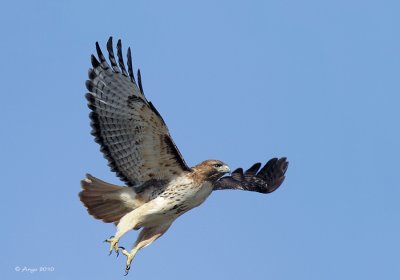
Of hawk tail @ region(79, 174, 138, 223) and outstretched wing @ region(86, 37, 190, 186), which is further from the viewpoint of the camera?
hawk tail @ region(79, 174, 138, 223)

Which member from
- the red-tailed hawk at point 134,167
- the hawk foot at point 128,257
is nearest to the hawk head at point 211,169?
the red-tailed hawk at point 134,167

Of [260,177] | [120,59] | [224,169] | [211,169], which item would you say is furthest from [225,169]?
[260,177]

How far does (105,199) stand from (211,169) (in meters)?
1.45

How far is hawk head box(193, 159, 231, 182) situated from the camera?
1193 centimetres

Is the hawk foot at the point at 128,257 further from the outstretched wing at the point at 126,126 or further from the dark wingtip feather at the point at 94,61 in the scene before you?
the dark wingtip feather at the point at 94,61

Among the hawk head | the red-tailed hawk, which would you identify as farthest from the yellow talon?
the hawk head

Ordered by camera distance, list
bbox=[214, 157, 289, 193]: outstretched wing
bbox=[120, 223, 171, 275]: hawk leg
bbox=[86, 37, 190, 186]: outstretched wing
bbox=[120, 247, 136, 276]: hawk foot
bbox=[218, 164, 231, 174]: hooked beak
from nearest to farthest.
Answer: bbox=[86, 37, 190, 186]: outstretched wing, bbox=[120, 247, 136, 276]: hawk foot, bbox=[218, 164, 231, 174]: hooked beak, bbox=[120, 223, 171, 275]: hawk leg, bbox=[214, 157, 289, 193]: outstretched wing

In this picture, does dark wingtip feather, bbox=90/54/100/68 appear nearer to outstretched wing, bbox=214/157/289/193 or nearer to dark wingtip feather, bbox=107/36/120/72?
dark wingtip feather, bbox=107/36/120/72

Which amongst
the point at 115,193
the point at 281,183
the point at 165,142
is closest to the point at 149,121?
the point at 165,142

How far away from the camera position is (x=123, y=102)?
11.6 metres

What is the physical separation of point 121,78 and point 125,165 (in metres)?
1.18

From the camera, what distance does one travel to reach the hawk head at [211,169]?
1193 cm

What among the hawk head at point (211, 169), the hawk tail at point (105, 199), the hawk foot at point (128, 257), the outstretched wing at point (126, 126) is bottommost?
the hawk foot at point (128, 257)

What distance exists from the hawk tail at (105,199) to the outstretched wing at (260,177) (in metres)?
1.93
